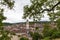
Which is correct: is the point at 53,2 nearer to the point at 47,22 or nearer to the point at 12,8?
the point at 47,22

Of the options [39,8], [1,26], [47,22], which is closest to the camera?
[1,26]

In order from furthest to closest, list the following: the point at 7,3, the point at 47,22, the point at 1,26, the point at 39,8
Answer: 1. the point at 47,22
2. the point at 39,8
3. the point at 7,3
4. the point at 1,26

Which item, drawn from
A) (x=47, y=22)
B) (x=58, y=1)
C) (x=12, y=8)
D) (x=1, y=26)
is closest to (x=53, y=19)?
(x=47, y=22)

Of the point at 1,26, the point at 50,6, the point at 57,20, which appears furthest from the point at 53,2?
the point at 1,26

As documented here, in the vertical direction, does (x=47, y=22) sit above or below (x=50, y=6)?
below

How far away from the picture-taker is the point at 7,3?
18.9 ft

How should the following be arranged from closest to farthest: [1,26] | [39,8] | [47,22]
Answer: [1,26], [39,8], [47,22]

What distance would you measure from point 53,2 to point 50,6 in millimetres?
175

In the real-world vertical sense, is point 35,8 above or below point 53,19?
above

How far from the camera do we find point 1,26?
5242 millimetres

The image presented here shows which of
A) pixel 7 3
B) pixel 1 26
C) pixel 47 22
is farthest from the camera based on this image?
pixel 47 22

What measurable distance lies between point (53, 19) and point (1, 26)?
299cm

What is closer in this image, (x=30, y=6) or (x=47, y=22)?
(x=30, y=6)

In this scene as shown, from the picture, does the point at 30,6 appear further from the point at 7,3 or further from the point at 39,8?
the point at 7,3
